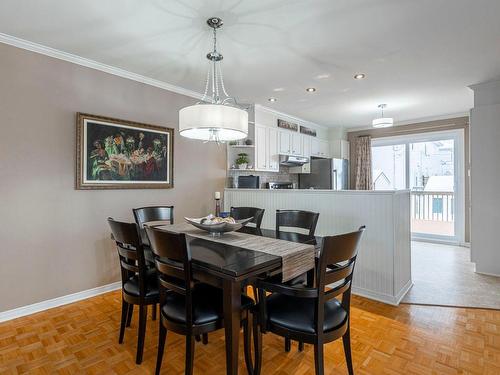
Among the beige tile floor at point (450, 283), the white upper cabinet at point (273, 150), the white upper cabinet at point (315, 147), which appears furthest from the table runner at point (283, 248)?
the white upper cabinet at point (315, 147)

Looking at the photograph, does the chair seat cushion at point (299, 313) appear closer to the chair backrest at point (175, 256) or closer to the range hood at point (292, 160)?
the chair backrest at point (175, 256)

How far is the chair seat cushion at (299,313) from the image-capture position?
1482mm

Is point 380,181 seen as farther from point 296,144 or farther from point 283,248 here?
point 283,248

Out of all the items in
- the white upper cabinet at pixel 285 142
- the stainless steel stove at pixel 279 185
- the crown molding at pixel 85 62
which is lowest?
the stainless steel stove at pixel 279 185

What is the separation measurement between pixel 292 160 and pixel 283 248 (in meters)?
3.63

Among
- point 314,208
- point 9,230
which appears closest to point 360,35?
point 314,208

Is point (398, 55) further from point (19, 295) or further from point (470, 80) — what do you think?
point (19, 295)

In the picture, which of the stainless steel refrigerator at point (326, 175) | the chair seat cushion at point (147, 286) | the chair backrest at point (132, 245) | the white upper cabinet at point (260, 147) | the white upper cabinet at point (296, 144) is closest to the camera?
the chair backrest at point (132, 245)

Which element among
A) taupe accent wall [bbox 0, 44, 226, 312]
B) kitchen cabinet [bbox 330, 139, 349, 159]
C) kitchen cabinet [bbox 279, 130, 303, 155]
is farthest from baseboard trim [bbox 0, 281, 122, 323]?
kitchen cabinet [bbox 330, 139, 349, 159]

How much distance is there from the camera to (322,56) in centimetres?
287

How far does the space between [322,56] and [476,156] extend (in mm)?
2586

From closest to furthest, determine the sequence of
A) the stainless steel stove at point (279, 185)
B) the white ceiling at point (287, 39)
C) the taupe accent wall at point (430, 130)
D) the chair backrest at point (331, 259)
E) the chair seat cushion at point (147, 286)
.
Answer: the chair backrest at point (331, 259) → the chair seat cushion at point (147, 286) → the white ceiling at point (287, 39) → the taupe accent wall at point (430, 130) → the stainless steel stove at point (279, 185)

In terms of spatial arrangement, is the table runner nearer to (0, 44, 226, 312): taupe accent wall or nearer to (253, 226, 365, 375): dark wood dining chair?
(253, 226, 365, 375): dark wood dining chair

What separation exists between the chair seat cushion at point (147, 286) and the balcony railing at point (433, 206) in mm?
5703
